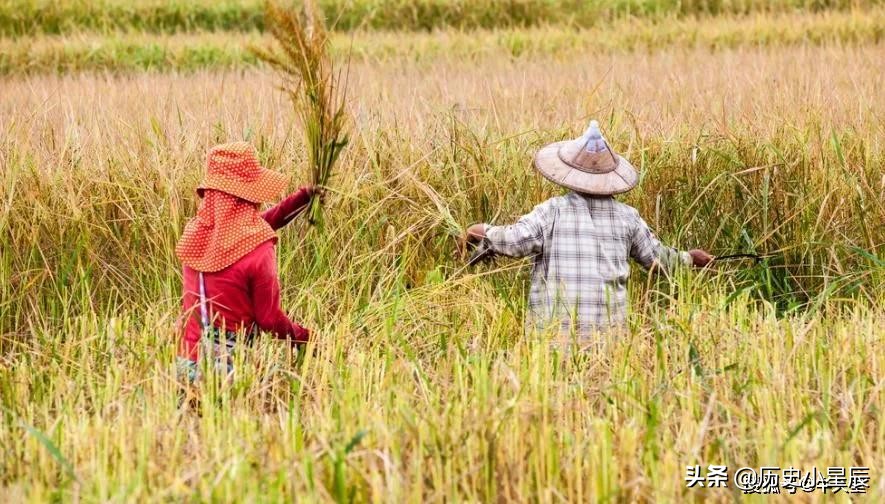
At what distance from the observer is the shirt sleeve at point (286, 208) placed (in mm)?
3062

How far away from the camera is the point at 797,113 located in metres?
4.35

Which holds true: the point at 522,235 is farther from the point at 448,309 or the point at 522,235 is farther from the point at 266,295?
the point at 266,295

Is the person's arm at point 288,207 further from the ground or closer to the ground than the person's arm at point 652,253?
further from the ground

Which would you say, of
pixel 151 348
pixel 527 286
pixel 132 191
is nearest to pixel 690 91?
pixel 527 286

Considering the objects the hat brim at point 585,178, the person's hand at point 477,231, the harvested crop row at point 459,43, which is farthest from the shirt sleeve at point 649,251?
the harvested crop row at point 459,43

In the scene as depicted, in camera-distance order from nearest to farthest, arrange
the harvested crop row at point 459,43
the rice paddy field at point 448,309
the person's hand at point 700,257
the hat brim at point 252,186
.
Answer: the rice paddy field at point 448,309 → the hat brim at point 252,186 → the person's hand at point 700,257 → the harvested crop row at point 459,43

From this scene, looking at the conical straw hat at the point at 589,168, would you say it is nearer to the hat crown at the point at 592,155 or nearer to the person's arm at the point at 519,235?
the hat crown at the point at 592,155

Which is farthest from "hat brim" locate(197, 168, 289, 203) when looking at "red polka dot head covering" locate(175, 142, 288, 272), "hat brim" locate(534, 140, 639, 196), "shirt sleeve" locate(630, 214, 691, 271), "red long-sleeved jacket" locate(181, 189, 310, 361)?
"shirt sleeve" locate(630, 214, 691, 271)

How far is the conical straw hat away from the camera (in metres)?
3.15

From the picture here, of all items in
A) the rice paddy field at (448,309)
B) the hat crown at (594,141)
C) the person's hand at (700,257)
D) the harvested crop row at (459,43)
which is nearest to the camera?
the rice paddy field at (448,309)

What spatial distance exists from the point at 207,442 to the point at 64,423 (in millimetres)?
349

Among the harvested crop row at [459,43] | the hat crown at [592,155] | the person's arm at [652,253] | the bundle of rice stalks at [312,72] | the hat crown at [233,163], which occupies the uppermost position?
the bundle of rice stalks at [312,72]

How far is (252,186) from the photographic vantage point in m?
2.87

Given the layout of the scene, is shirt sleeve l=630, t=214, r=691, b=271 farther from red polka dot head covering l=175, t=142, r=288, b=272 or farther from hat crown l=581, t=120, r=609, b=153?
red polka dot head covering l=175, t=142, r=288, b=272
